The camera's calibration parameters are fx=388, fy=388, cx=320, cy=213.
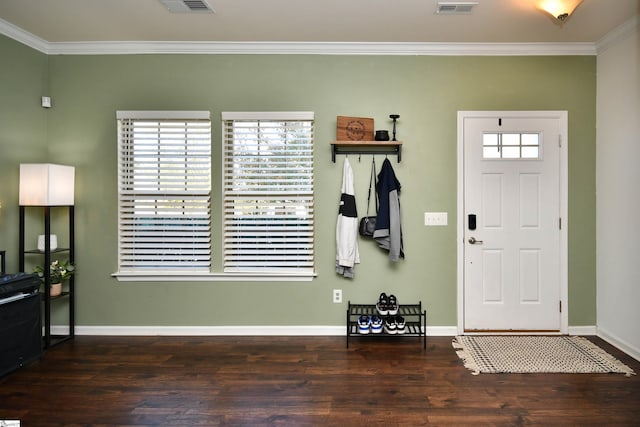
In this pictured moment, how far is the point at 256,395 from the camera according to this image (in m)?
2.58

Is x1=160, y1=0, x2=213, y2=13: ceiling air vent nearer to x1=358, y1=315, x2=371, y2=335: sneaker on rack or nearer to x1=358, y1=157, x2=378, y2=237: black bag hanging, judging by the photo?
x1=358, y1=157, x2=378, y2=237: black bag hanging

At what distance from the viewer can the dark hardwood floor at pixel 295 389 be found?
2322mm

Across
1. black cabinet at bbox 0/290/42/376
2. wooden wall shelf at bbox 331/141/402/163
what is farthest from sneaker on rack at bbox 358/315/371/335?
black cabinet at bbox 0/290/42/376

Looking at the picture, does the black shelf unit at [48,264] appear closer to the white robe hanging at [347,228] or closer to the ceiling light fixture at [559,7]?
the white robe hanging at [347,228]

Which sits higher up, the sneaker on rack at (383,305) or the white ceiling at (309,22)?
the white ceiling at (309,22)

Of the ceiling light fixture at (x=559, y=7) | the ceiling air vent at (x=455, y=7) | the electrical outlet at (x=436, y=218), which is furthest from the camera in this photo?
the electrical outlet at (x=436, y=218)

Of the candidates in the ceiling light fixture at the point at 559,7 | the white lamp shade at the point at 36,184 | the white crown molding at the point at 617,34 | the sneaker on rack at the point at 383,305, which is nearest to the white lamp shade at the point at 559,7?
the ceiling light fixture at the point at 559,7

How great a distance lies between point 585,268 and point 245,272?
320cm

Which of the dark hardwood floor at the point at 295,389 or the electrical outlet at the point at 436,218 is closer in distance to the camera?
the dark hardwood floor at the point at 295,389

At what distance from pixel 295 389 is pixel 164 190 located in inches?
86.2

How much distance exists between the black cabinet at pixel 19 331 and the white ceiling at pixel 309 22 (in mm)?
2241

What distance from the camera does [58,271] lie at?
3494 mm

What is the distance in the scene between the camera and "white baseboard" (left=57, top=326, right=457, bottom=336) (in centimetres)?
367

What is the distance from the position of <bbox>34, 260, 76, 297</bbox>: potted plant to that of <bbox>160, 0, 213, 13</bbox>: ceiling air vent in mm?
2421
